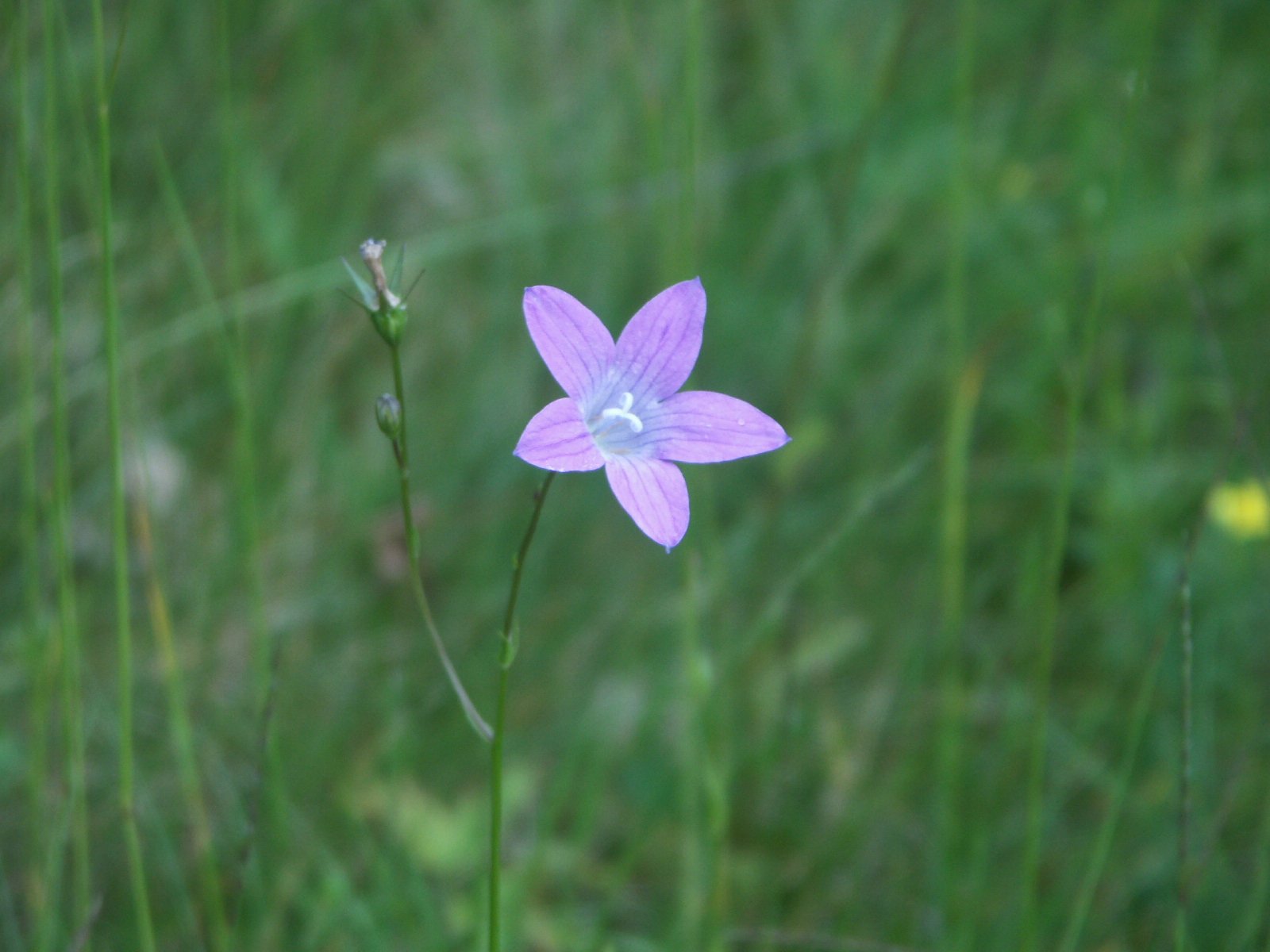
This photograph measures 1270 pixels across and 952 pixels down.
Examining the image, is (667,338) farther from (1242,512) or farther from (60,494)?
(1242,512)

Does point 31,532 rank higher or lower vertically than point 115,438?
lower

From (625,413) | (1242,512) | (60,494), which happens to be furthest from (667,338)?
(1242,512)

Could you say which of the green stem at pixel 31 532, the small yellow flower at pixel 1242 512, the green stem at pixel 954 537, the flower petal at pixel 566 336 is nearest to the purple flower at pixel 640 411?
the flower petal at pixel 566 336

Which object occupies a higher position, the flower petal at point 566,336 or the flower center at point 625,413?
the flower petal at point 566,336

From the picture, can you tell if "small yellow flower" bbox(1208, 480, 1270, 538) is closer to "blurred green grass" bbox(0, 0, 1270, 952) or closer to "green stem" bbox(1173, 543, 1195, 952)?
"blurred green grass" bbox(0, 0, 1270, 952)

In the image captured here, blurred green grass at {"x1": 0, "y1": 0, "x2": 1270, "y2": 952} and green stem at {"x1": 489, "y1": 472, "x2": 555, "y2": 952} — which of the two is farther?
blurred green grass at {"x1": 0, "y1": 0, "x2": 1270, "y2": 952}

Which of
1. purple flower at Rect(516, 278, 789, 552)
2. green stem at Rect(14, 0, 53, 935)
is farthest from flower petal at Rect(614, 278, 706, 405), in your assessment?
green stem at Rect(14, 0, 53, 935)

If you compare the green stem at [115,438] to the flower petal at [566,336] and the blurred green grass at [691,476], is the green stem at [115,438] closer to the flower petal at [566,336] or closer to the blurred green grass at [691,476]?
the blurred green grass at [691,476]
